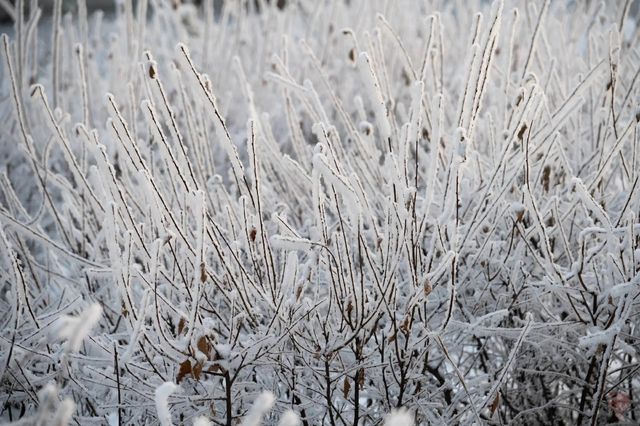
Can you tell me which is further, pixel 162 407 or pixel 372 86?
pixel 372 86

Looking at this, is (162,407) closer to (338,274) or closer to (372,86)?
(338,274)

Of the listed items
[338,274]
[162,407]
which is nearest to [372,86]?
[338,274]

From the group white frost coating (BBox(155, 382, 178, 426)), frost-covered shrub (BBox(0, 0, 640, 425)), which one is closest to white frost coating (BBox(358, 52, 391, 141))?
frost-covered shrub (BBox(0, 0, 640, 425))

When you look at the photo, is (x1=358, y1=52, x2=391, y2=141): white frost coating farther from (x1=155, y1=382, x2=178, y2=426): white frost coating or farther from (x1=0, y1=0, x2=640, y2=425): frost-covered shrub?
(x1=155, y1=382, x2=178, y2=426): white frost coating

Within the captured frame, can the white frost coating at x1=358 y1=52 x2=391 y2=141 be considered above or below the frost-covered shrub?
above

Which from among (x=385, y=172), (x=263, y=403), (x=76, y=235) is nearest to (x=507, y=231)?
(x=385, y=172)

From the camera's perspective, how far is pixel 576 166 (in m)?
2.07

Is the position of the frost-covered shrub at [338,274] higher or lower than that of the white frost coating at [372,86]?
lower

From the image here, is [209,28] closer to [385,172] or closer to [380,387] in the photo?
[385,172]

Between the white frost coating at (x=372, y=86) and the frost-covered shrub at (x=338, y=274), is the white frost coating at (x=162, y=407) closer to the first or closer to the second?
the frost-covered shrub at (x=338, y=274)

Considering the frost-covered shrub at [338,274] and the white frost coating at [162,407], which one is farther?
the frost-covered shrub at [338,274]

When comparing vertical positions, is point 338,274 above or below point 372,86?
below

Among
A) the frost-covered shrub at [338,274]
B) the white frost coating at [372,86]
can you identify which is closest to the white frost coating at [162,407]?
the frost-covered shrub at [338,274]

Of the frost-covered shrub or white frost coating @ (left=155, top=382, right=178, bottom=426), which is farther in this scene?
the frost-covered shrub
